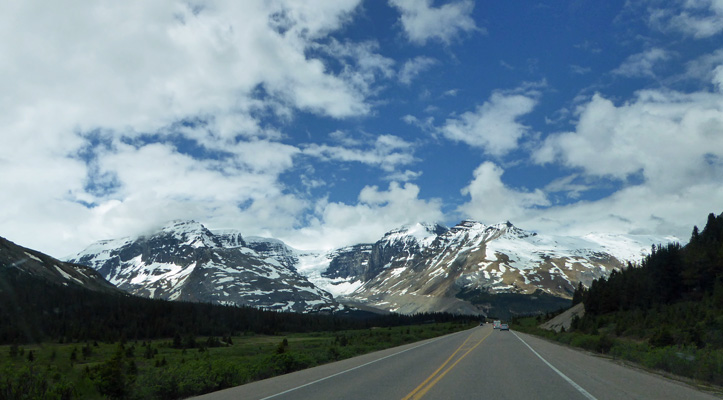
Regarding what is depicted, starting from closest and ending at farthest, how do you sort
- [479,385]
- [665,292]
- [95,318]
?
1. [479,385]
2. [665,292]
3. [95,318]

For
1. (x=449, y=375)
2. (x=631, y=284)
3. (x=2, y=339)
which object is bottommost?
(x=2, y=339)

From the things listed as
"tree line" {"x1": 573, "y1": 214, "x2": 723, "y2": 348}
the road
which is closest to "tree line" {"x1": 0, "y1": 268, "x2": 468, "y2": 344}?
"tree line" {"x1": 573, "y1": 214, "x2": 723, "y2": 348}

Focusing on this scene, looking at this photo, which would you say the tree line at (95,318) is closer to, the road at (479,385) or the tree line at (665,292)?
the tree line at (665,292)

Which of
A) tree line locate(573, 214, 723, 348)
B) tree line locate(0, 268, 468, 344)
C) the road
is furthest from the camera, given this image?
tree line locate(0, 268, 468, 344)

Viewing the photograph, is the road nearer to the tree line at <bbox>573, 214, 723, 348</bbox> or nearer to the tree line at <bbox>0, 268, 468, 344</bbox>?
the tree line at <bbox>573, 214, 723, 348</bbox>

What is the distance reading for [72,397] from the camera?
13.3m

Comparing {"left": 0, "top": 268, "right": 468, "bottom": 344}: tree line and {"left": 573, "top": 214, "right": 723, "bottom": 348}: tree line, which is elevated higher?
{"left": 573, "top": 214, "right": 723, "bottom": 348}: tree line

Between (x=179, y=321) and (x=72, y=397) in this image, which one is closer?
(x=72, y=397)

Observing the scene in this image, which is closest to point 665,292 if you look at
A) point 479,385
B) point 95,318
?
point 479,385

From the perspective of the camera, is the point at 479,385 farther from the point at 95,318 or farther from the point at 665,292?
the point at 95,318

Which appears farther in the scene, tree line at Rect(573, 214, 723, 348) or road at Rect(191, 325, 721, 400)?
tree line at Rect(573, 214, 723, 348)

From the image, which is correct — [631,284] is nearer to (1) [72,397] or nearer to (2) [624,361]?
(2) [624,361]

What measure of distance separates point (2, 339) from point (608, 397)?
126m

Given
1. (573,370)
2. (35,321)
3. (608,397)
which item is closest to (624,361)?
(573,370)
